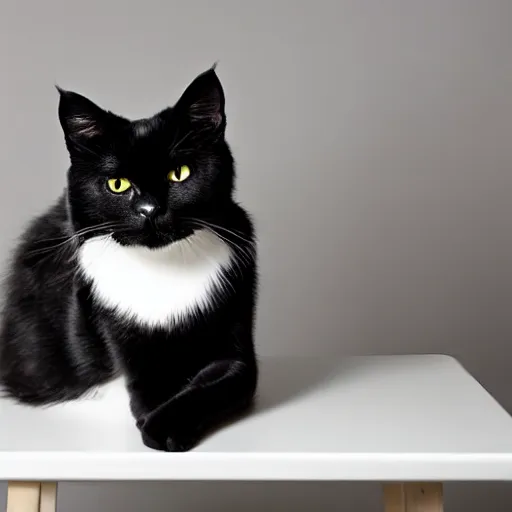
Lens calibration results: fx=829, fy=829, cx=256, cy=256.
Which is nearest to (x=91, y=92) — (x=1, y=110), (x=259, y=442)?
(x=1, y=110)

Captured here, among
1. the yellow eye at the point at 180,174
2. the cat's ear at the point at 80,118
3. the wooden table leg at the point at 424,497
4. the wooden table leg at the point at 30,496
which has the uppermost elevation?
the cat's ear at the point at 80,118

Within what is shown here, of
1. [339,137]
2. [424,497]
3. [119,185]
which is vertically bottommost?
[424,497]

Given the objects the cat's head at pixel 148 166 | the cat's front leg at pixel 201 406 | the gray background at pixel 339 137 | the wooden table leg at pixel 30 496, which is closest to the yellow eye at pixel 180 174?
the cat's head at pixel 148 166

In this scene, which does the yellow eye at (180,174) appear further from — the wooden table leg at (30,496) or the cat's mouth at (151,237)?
the wooden table leg at (30,496)

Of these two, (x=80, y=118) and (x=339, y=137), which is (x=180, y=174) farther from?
(x=339, y=137)

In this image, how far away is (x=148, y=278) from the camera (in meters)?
0.89

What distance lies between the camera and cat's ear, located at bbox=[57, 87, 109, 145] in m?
0.83

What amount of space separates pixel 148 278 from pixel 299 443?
0.78 feet

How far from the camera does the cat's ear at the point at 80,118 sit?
2.74 ft

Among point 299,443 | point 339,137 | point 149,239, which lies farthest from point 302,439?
point 339,137

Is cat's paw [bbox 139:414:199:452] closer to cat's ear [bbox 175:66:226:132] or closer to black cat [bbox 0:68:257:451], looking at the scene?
black cat [bbox 0:68:257:451]

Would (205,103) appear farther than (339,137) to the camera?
No

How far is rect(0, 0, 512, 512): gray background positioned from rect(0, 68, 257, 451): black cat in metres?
0.56

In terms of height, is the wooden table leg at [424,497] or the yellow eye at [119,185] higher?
the yellow eye at [119,185]
